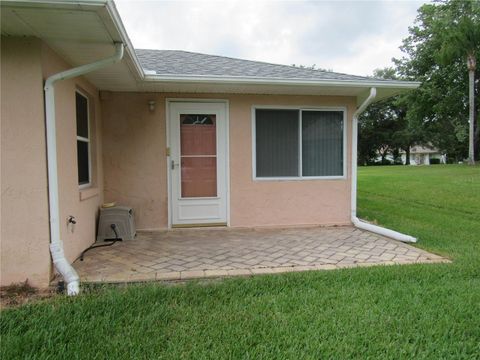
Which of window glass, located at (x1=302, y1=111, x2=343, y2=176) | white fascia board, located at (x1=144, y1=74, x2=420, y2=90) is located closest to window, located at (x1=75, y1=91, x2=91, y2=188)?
white fascia board, located at (x1=144, y1=74, x2=420, y2=90)

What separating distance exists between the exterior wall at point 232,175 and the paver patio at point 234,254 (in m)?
0.45

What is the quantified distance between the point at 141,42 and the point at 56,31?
18.8m

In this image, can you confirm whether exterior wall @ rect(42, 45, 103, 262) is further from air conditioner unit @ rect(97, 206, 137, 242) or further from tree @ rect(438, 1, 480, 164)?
tree @ rect(438, 1, 480, 164)

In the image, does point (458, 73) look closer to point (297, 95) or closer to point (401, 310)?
point (297, 95)

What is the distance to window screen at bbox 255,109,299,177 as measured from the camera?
18.6 feet

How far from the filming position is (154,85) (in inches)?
194

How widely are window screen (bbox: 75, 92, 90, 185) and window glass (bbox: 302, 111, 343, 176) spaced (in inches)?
134

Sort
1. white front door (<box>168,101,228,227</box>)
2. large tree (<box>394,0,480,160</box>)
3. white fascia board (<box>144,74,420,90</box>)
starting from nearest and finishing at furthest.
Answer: white fascia board (<box>144,74,420,90</box>) → white front door (<box>168,101,228,227</box>) → large tree (<box>394,0,480,160</box>)

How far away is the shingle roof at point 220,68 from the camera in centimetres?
494

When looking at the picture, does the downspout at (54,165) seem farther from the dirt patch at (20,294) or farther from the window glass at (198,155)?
the window glass at (198,155)

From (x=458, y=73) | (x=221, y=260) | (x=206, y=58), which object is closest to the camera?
(x=221, y=260)

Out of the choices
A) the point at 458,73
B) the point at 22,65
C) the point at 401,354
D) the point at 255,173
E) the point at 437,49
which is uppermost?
the point at 437,49

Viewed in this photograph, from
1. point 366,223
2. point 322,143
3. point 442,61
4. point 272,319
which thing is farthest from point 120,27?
point 442,61

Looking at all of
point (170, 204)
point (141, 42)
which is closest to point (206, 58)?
point (170, 204)
